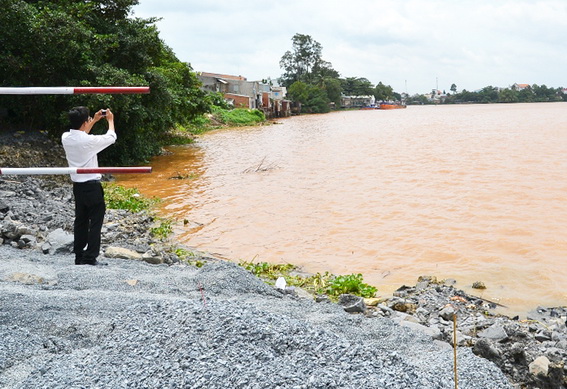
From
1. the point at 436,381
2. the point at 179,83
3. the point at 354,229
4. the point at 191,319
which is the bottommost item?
the point at 354,229

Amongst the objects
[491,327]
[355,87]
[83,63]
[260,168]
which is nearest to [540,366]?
[491,327]

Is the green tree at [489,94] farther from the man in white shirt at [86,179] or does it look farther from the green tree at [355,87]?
the man in white shirt at [86,179]

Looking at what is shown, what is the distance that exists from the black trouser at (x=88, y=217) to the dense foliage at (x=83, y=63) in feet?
31.2

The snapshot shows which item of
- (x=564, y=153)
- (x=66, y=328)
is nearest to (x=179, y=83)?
(x=564, y=153)

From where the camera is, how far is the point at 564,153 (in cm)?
2188

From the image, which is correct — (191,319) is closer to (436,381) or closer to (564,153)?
(436,381)

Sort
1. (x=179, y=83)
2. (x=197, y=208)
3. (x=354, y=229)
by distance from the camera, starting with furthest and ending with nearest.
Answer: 1. (x=179, y=83)
2. (x=197, y=208)
3. (x=354, y=229)

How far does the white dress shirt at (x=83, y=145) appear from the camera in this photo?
5723 mm

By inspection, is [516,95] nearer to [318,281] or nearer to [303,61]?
[303,61]

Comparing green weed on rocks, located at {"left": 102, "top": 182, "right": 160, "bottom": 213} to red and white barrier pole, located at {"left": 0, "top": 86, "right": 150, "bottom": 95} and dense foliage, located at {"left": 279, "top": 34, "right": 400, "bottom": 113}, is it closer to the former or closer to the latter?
red and white barrier pole, located at {"left": 0, "top": 86, "right": 150, "bottom": 95}

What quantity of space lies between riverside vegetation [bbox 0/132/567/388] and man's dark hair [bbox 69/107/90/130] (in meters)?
1.94

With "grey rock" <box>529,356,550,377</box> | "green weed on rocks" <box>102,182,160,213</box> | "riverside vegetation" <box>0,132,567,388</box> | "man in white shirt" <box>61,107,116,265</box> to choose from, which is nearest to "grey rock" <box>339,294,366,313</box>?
"riverside vegetation" <box>0,132,567,388</box>

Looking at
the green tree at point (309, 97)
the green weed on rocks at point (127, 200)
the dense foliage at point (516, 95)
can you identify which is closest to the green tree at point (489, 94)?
the dense foliage at point (516, 95)

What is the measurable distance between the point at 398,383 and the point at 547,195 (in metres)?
12.1
